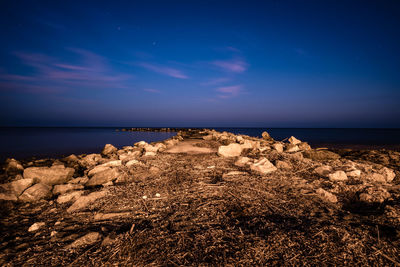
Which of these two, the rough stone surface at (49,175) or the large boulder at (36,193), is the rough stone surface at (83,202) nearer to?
the large boulder at (36,193)

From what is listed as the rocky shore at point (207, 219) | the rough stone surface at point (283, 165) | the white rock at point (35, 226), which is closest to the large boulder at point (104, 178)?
the rocky shore at point (207, 219)

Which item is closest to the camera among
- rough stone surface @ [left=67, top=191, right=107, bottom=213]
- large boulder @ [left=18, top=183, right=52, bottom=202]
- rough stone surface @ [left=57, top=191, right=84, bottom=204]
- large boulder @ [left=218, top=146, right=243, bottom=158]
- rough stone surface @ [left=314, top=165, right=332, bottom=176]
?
rough stone surface @ [left=67, top=191, right=107, bottom=213]

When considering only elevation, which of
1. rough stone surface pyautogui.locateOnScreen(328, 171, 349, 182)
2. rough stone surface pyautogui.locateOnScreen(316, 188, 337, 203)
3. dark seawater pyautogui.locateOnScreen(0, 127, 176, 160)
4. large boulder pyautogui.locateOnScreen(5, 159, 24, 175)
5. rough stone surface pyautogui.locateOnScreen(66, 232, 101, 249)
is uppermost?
rough stone surface pyautogui.locateOnScreen(328, 171, 349, 182)

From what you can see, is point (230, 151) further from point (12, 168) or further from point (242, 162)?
point (12, 168)

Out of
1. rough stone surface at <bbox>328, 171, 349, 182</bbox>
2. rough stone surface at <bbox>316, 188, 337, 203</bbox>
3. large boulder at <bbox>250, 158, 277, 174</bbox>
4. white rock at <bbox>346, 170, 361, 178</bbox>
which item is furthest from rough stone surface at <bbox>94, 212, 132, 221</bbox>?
white rock at <bbox>346, 170, 361, 178</bbox>

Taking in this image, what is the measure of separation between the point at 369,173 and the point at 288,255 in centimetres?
418

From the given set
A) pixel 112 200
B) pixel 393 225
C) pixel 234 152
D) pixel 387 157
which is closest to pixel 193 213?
pixel 112 200

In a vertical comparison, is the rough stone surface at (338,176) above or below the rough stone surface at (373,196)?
above

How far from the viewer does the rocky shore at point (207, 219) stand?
1863mm

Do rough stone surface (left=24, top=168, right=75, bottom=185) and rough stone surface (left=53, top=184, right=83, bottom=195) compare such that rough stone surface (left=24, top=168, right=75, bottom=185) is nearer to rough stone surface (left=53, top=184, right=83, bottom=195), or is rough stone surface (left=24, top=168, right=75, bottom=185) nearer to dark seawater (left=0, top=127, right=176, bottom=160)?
rough stone surface (left=53, top=184, right=83, bottom=195)

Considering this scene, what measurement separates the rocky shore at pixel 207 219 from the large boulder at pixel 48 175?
0.02m

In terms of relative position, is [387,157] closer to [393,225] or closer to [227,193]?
[393,225]

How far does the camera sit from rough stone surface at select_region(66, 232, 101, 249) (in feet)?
6.84

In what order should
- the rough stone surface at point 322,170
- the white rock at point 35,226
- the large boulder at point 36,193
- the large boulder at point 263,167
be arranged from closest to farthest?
1. the white rock at point 35,226
2. the large boulder at point 36,193
3. the rough stone surface at point 322,170
4. the large boulder at point 263,167
